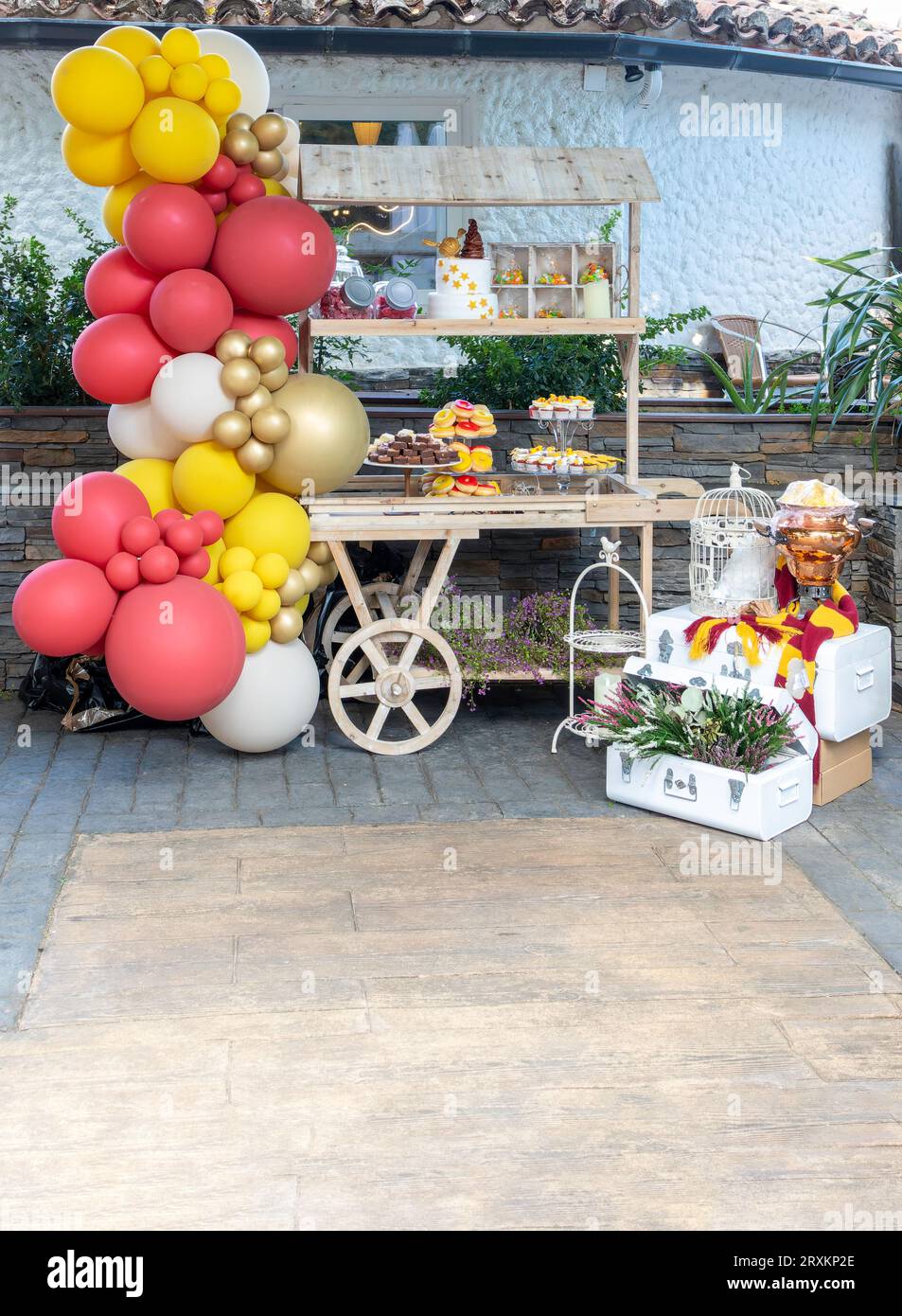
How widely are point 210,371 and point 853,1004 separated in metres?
3.00

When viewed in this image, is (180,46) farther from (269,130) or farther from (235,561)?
(235,561)

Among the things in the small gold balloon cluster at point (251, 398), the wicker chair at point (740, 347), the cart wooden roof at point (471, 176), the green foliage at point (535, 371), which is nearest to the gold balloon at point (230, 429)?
the small gold balloon cluster at point (251, 398)

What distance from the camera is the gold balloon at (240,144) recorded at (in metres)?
5.01

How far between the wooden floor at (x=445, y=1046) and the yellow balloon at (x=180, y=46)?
2715 millimetres

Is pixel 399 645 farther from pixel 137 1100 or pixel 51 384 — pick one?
pixel 137 1100

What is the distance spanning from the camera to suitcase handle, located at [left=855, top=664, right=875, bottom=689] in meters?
5.06

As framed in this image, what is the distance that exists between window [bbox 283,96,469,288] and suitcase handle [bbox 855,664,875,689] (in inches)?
152

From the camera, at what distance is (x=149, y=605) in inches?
183

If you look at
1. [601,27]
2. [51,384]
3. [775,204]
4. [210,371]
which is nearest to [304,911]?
[210,371]

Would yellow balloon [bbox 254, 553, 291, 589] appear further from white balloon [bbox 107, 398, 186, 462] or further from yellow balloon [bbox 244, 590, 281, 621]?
white balloon [bbox 107, 398, 186, 462]

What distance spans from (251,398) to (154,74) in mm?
1131

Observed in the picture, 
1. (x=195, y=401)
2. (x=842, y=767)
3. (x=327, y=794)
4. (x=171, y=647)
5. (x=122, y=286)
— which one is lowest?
Answer: (x=327, y=794)

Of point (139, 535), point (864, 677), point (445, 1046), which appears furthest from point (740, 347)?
point (445, 1046)

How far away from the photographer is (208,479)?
500 centimetres
